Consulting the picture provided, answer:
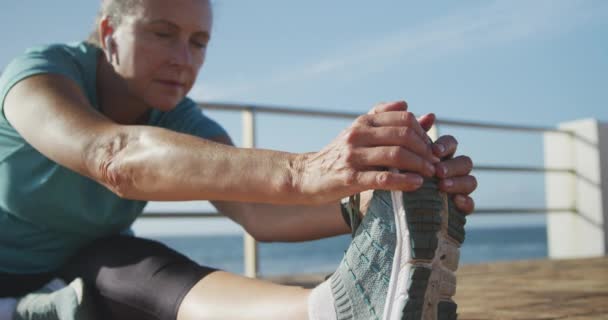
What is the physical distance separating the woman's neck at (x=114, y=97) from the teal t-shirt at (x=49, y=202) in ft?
0.11

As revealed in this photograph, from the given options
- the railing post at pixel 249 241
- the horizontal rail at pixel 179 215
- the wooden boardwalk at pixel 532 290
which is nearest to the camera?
the wooden boardwalk at pixel 532 290

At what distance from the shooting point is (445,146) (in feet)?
3.02

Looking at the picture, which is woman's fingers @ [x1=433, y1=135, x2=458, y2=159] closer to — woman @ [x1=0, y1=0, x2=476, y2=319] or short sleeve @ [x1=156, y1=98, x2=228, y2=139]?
woman @ [x1=0, y1=0, x2=476, y2=319]

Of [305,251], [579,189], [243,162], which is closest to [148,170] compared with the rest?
[243,162]

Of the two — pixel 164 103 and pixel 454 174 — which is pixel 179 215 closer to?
pixel 164 103

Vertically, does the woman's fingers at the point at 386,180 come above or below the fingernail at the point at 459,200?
above

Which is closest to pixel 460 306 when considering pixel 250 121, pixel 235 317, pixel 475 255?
pixel 235 317

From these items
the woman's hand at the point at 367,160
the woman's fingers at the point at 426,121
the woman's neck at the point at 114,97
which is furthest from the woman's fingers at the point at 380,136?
the woman's neck at the point at 114,97

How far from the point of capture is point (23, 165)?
1.42m

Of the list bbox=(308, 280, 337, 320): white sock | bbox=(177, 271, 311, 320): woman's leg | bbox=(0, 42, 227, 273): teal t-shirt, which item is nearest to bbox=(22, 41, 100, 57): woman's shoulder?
bbox=(0, 42, 227, 273): teal t-shirt

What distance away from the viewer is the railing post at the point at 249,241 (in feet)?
10.1

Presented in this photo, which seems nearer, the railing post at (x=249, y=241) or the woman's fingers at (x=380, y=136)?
the woman's fingers at (x=380, y=136)

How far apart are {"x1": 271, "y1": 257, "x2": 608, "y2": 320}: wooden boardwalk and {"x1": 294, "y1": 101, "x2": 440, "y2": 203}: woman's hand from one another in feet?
2.82

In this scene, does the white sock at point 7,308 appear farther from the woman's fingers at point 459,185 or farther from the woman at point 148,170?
the woman's fingers at point 459,185
